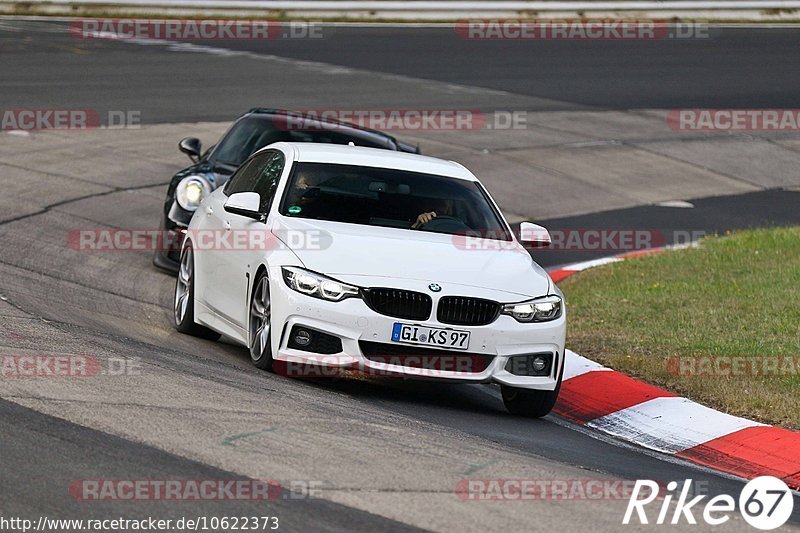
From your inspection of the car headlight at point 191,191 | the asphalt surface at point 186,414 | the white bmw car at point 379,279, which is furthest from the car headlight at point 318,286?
the car headlight at point 191,191

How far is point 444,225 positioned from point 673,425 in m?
2.00

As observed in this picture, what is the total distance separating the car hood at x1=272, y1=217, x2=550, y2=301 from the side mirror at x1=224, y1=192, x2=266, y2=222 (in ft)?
0.85

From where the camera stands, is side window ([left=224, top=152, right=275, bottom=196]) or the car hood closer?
the car hood

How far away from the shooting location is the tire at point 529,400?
9047mm

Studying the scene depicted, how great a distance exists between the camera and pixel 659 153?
22.6 metres

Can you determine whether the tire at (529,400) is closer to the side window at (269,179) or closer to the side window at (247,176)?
the side window at (269,179)

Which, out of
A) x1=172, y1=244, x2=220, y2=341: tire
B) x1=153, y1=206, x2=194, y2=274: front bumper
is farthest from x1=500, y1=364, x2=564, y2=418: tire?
x1=153, y1=206, x2=194, y2=274: front bumper

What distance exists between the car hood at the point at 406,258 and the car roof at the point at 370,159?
0.76 meters

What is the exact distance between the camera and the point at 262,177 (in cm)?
1040

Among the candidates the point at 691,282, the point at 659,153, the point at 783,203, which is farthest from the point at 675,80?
the point at 691,282

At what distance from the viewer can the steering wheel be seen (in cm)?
962

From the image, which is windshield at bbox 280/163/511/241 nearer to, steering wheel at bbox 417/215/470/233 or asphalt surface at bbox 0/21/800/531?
steering wheel at bbox 417/215/470/233

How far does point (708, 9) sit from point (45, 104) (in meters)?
19.2

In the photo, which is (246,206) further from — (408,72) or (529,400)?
(408,72)
